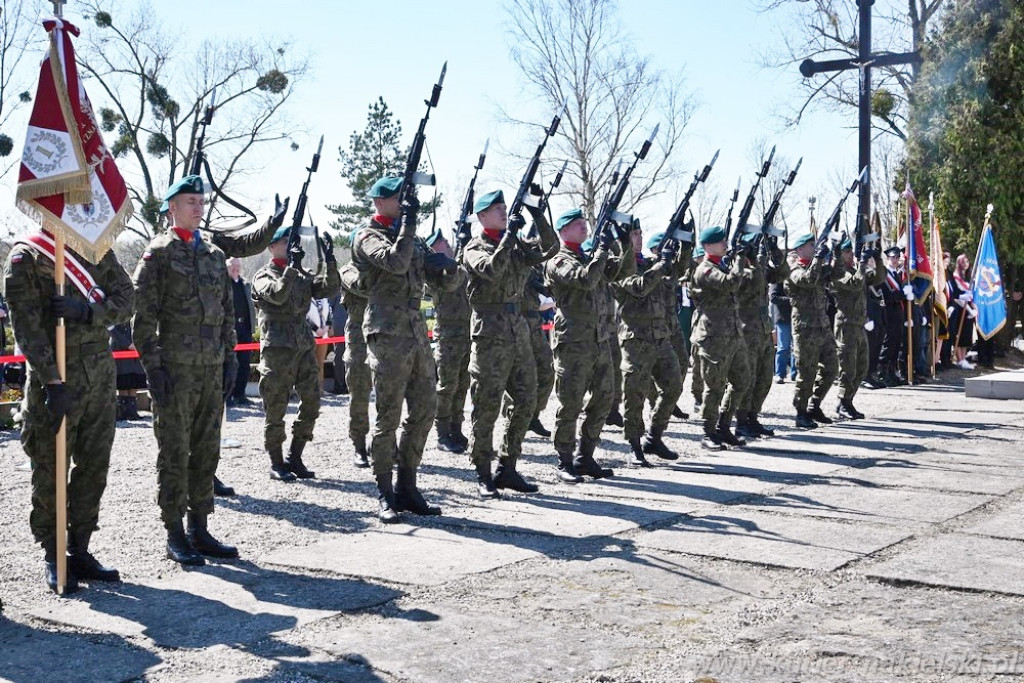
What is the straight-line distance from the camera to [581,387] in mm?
8750

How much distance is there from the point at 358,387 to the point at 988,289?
14.1 m

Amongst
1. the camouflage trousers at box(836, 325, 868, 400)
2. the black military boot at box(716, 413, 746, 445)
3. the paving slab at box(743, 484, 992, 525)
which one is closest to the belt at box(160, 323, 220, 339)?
the paving slab at box(743, 484, 992, 525)

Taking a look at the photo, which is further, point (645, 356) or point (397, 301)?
point (645, 356)

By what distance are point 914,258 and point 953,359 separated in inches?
139

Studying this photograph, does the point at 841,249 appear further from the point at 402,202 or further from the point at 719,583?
the point at 719,583

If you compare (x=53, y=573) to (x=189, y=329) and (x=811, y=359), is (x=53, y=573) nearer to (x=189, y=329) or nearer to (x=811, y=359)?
(x=189, y=329)

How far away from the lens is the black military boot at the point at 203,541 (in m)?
6.36

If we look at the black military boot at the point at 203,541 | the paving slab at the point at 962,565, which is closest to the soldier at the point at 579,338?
the paving slab at the point at 962,565

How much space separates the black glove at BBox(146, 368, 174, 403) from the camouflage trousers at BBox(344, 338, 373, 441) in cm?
325

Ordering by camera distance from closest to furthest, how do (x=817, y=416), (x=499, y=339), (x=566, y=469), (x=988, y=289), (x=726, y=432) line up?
(x=499, y=339), (x=566, y=469), (x=726, y=432), (x=817, y=416), (x=988, y=289)

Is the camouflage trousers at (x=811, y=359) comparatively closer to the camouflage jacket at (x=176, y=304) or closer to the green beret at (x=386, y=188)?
the green beret at (x=386, y=188)

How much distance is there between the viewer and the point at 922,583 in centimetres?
557

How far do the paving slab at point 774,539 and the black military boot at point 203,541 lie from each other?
2.31 metres

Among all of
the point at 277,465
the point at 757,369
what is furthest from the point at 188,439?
the point at 757,369
